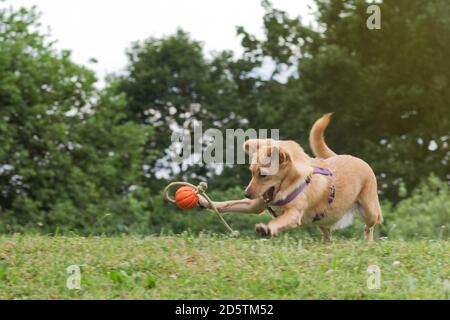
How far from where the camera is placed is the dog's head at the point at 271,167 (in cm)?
855

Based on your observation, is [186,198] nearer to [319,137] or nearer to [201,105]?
[319,137]

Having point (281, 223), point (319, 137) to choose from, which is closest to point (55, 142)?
point (319, 137)

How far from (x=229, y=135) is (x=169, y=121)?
6457mm

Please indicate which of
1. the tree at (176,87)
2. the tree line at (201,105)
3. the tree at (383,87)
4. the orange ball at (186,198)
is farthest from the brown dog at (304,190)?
the tree at (176,87)

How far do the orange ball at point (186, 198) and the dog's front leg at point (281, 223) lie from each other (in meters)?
0.78

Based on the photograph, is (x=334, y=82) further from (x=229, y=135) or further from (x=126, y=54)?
(x=126, y=54)

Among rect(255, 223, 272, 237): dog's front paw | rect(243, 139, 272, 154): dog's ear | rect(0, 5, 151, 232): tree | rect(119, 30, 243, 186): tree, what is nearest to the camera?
rect(255, 223, 272, 237): dog's front paw

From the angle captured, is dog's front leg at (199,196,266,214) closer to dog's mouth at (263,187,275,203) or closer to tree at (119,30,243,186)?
dog's mouth at (263,187,275,203)

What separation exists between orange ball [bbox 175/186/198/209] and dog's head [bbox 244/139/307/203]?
528 millimetres

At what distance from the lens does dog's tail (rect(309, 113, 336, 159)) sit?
9711mm

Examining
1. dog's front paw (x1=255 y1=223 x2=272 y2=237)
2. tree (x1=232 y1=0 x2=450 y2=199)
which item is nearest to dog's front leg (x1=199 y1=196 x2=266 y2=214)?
dog's front paw (x1=255 y1=223 x2=272 y2=237)

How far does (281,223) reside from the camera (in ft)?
27.8

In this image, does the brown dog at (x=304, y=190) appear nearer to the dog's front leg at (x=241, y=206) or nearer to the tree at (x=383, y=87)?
the dog's front leg at (x=241, y=206)
